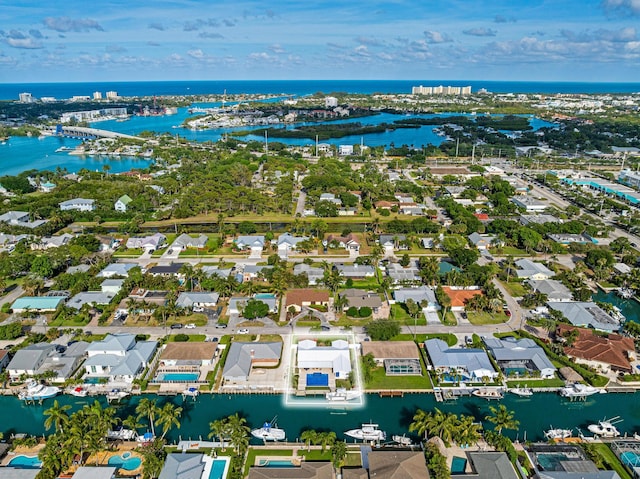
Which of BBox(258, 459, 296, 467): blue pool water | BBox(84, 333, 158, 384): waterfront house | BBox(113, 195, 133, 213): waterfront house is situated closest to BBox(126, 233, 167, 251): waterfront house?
BBox(113, 195, 133, 213): waterfront house

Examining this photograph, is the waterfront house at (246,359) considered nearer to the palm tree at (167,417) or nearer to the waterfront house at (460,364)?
the palm tree at (167,417)

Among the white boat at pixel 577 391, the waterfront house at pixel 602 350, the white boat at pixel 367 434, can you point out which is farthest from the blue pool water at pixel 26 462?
the waterfront house at pixel 602 350

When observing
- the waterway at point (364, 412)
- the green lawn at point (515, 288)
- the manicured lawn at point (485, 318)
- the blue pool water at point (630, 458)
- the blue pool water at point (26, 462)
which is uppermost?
the green lawn at point (515, 288)

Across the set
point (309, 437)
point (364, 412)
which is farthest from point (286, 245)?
point (309, 437)

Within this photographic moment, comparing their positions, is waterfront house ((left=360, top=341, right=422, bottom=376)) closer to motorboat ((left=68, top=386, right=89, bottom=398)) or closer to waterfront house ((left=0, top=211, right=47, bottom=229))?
motorboat ((left=68, top=386, right=89, bottom=398))

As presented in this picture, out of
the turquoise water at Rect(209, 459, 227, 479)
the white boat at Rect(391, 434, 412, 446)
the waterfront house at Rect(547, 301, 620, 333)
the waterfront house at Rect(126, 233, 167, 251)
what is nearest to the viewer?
the turquoise water at Rect(209, 459, 227, 479)

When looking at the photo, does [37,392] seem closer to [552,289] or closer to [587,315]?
[587,315]
